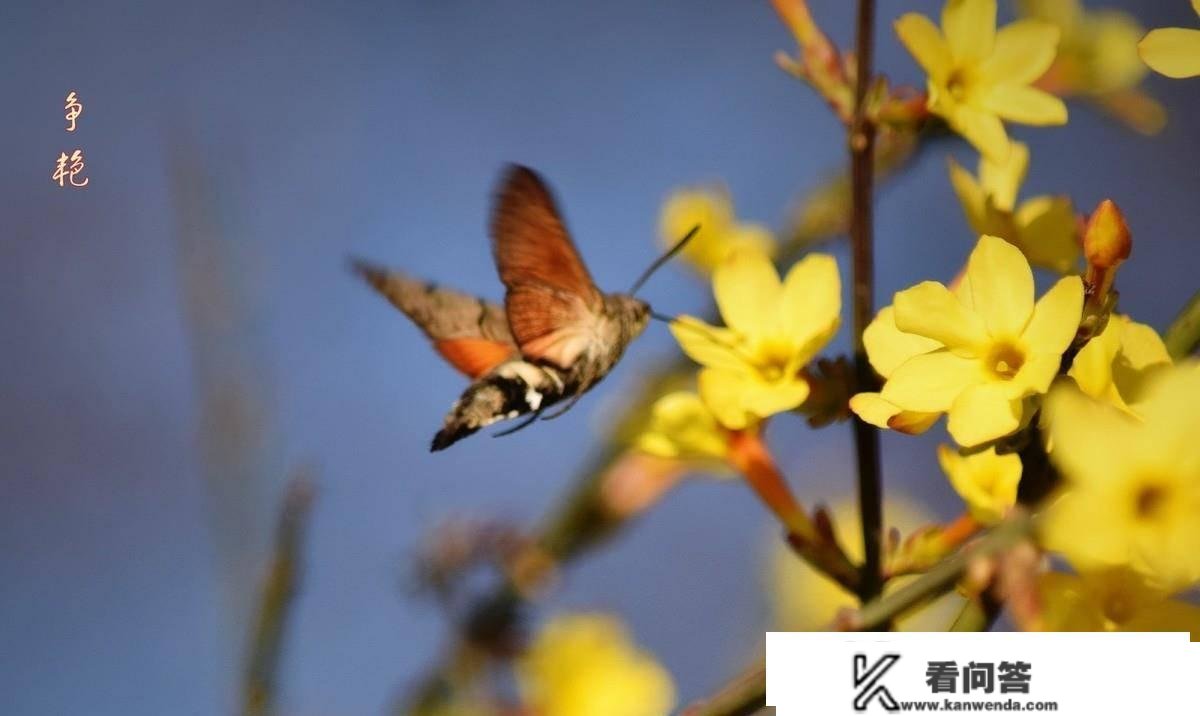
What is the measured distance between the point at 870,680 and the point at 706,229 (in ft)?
0.76

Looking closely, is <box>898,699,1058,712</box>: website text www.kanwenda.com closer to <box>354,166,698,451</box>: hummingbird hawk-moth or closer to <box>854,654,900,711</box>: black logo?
<box>854,654,900,711</box>: black logo

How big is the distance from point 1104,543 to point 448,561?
0.35 meters

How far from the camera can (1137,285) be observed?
0.94 meters

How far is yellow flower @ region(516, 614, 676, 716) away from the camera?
529 mm

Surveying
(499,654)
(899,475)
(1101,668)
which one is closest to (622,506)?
(499,654)

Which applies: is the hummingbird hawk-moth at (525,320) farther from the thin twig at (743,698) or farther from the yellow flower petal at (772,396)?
the thin twig at (743,698)

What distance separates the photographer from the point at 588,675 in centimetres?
55

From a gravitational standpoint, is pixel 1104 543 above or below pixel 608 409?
below

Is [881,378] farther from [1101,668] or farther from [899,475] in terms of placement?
[899,475]

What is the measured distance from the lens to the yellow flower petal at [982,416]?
33 cm

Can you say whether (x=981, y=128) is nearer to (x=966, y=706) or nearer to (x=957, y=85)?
(x=957, y=85)

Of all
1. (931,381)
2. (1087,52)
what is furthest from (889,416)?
(1087,52)

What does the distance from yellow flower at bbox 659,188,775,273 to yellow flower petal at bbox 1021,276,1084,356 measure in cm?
20

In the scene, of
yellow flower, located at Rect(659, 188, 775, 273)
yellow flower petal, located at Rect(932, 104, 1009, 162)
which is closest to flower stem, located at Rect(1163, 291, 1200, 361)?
yellow flower petal, located at Rect(932, 104, 1009, 162)
